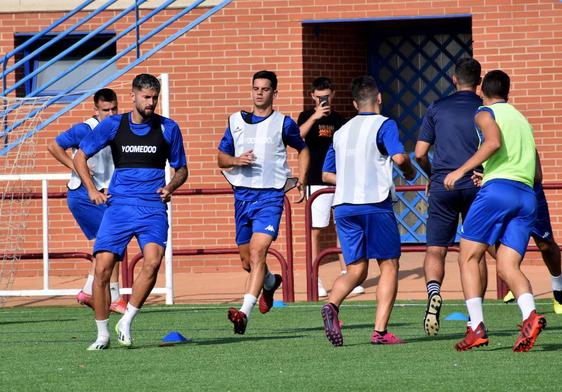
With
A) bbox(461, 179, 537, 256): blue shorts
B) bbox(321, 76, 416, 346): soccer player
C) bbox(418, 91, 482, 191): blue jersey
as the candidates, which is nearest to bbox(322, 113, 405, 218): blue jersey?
bbox(321, 76, 416, 346): soccer player

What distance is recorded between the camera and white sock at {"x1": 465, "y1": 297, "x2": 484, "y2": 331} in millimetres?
9836

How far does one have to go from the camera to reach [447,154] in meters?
11.2

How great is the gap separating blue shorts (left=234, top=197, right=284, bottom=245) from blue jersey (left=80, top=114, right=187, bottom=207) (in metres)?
1.09

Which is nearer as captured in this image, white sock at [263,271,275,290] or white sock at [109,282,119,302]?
white sock at [263,271,275,290]

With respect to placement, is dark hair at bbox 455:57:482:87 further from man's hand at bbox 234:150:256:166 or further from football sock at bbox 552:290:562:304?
football sock at bbox 552:290:562:304

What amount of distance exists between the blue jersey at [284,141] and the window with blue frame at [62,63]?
713 centimetres

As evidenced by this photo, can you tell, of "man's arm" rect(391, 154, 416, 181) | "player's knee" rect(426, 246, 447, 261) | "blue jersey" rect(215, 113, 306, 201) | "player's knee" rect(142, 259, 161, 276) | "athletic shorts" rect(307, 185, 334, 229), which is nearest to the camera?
"man's arm" rect(391, 154, 416, 181)

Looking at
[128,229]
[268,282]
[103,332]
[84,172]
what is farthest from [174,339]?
[84,172]

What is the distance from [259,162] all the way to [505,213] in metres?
2.69

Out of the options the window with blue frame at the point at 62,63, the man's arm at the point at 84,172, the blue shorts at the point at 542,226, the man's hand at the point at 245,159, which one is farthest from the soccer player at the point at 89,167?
the window with blue frame at the point at 62,63

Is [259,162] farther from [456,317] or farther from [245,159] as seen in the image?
[456,317]

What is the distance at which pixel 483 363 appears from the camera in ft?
30.6

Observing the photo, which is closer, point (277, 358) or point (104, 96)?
point (277, 358)

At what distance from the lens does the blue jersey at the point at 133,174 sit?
10.9 metres
